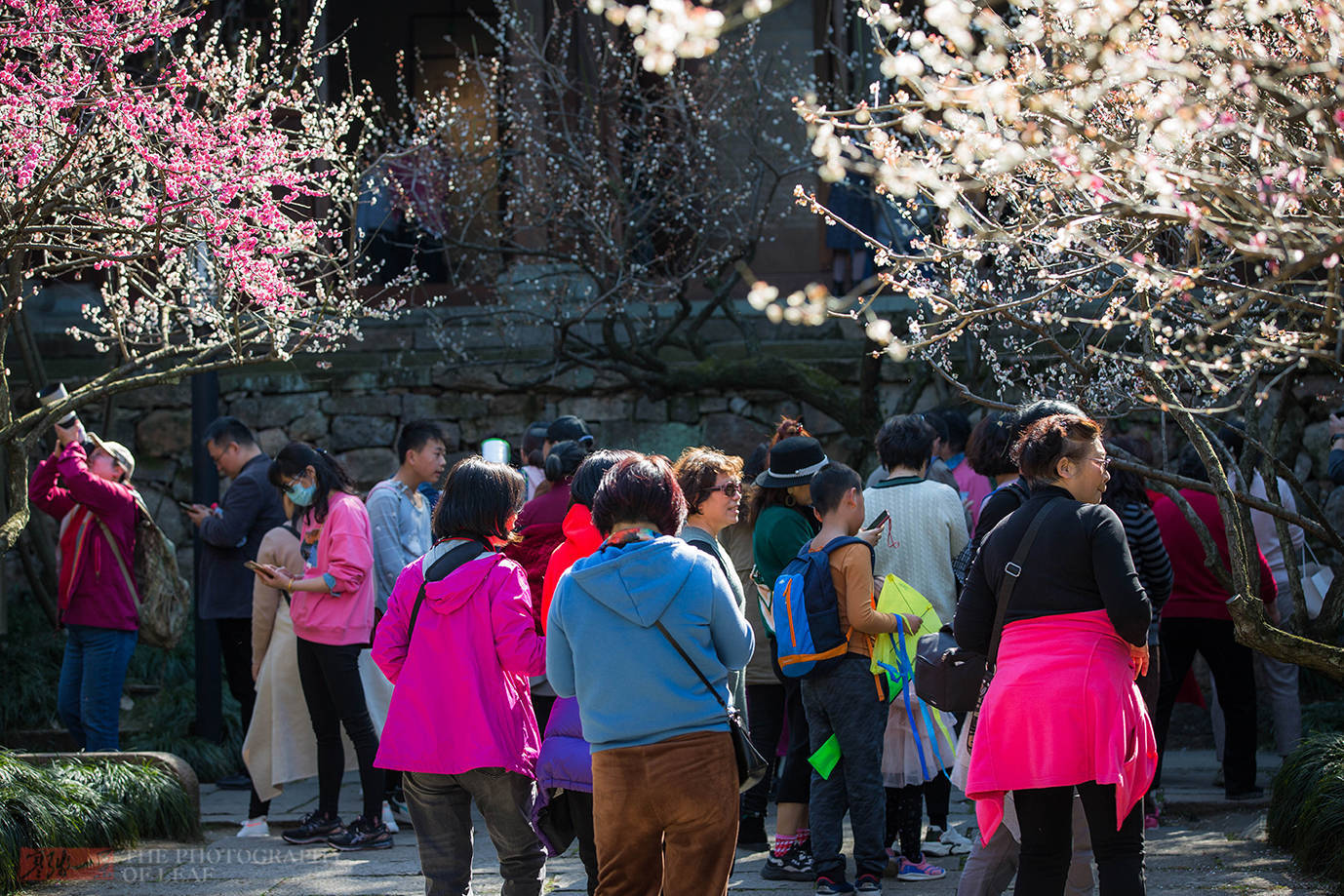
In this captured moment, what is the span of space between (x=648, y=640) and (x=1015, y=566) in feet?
3.44

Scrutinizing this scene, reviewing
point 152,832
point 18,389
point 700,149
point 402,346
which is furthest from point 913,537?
point 18,389

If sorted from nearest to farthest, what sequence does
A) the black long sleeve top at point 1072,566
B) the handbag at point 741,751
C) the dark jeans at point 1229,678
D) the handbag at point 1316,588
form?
1. the black long sleeve top at point 1072,566
2. the handbag at point 741,751
3. the dark jeans at point 1229,678
4. the handbag at point 1316,588

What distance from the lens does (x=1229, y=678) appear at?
646cm

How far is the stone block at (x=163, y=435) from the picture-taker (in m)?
10.3

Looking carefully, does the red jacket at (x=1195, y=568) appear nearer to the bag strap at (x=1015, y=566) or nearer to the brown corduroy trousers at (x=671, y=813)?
the bag strap at (x=1015, y=566)

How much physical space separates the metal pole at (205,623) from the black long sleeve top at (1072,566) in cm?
487

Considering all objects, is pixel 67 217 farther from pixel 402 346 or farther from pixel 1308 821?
pixel 1308 821

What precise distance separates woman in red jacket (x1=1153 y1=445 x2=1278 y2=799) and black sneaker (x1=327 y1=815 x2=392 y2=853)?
368cm

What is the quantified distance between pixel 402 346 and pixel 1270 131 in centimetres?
799

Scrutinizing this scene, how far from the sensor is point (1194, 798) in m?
6.56

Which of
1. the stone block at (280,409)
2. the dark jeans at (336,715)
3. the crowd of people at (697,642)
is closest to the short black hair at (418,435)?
the crowd of people at (697,642)

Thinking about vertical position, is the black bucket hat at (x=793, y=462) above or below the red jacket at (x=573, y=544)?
above

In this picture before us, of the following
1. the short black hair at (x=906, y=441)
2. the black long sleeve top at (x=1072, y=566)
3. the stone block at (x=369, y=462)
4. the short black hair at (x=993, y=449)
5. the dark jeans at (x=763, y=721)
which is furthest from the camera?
the stone block at (x=369, y=462)

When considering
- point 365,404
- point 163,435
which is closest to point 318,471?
point 365,404
